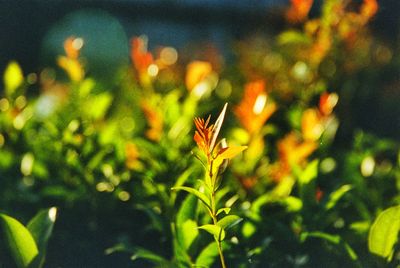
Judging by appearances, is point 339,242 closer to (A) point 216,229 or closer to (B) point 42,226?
(A) point 216,229

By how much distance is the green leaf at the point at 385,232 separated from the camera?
4.57ft

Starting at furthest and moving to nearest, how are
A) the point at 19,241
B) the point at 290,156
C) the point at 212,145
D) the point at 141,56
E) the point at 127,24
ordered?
1. the point at 127,24
2. the point at 141,56
3. the point at 290,156
4. the point at 19,241
5. the point at 212,145

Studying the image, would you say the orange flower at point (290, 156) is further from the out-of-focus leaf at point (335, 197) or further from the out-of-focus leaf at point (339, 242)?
the out-of-focus leaf at point (339, 242)

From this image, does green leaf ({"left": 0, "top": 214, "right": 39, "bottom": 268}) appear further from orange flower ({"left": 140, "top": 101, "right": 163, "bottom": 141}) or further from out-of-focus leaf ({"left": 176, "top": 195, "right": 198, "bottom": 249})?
orange flower ({"left": 140, "top": 101, "right": 163, "bottom": 141})

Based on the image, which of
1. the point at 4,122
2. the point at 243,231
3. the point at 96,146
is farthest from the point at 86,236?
the point at 243,231

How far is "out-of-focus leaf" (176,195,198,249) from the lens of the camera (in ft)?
4.72

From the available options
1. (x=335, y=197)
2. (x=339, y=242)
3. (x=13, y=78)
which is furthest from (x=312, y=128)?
(x=13, y=78)

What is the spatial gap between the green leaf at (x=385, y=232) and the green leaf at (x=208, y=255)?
1.14 ft

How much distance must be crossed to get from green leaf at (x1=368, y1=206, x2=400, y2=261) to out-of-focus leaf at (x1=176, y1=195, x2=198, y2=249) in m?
0.39

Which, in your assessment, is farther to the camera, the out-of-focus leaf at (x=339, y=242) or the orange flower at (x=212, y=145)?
the out-of-focus leaf at (x=339, y=242)

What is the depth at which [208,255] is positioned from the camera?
1.41 metres

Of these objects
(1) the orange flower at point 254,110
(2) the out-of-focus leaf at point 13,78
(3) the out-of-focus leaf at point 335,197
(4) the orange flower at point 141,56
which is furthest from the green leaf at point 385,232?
(2) the out-of-focus leaf at point 13,78

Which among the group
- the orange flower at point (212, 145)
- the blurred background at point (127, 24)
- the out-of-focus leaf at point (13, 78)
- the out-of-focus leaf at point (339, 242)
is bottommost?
the blurred background at point (127, 24)

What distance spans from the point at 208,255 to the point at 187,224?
0.08 metres
